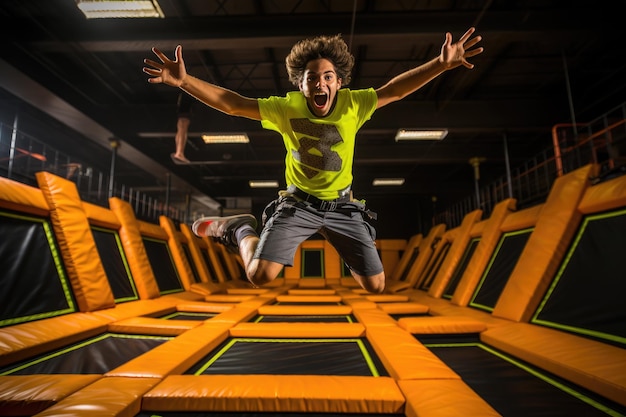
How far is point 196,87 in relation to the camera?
5.84ft

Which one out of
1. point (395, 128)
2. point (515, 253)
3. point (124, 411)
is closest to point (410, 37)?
point (395, 128)

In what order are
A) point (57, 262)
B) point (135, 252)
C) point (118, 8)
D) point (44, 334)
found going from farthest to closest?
point (135, 252)
point (118, 8)
point (57, 262)
point (44, 334)

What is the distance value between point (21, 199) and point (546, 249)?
464cm

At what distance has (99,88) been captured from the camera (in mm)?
6258

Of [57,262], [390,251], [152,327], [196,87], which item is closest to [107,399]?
[196,87]

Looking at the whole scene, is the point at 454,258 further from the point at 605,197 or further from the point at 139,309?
the point at 139,309

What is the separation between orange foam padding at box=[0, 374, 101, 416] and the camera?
60.7 inches

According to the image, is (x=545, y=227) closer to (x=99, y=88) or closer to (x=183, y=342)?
(x=183, y=342)

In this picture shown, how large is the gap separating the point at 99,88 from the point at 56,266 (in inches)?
165

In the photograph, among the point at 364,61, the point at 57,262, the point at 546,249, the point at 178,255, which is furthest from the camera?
the point at 178,255

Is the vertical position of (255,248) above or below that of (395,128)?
below

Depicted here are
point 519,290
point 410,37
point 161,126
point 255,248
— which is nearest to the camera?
point 255,248

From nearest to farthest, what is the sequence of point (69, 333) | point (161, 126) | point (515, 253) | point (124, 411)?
point (124, 411) < point (69, 333) < point (515, 253) < point (161, 126)

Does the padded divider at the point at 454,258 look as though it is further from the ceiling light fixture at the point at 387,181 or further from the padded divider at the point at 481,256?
the ceiling light fixture at the point at 387,181
